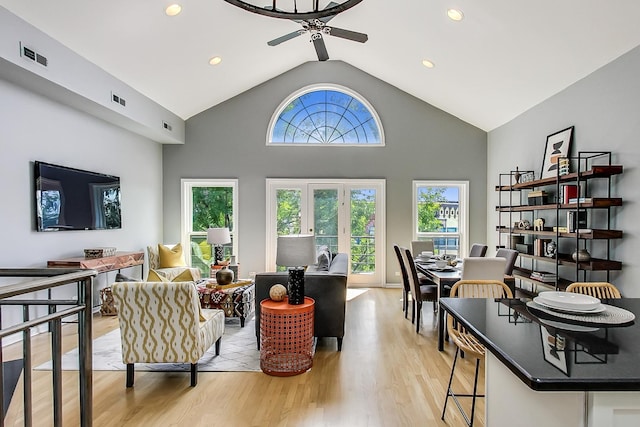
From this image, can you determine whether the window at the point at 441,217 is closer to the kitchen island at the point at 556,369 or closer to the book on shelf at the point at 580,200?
the book on shelf at the point at 580,200

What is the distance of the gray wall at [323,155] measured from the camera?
283 inches

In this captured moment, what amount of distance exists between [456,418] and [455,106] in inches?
218

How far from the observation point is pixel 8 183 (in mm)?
3891

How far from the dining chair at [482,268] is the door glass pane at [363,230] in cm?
366

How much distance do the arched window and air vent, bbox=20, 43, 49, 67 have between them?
3.94 metres

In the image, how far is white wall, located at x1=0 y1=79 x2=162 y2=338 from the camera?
3.90 m

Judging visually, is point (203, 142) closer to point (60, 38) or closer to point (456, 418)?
point (60, 38)

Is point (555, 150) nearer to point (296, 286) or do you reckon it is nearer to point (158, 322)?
point (296, 286)

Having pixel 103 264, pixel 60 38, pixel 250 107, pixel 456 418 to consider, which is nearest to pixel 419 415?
pixel 456 418

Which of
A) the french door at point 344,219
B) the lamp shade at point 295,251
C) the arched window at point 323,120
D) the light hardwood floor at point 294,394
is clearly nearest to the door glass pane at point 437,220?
the french door at point 344,219

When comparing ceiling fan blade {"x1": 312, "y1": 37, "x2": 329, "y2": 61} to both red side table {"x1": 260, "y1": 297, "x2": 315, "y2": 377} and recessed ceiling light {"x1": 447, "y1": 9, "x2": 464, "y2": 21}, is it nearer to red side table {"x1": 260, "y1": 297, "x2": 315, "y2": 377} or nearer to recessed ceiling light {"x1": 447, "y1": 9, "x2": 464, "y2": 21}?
recessed ceiling light {"x1": 447, "y1": 9, "x2": 464, "y2": 21}

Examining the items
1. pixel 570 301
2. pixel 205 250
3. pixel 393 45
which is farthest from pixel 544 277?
pixel 205 250

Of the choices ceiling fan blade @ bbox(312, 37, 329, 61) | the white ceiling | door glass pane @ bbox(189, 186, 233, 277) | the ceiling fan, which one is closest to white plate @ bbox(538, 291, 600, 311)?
the white ceiling

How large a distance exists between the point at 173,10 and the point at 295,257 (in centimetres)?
307
